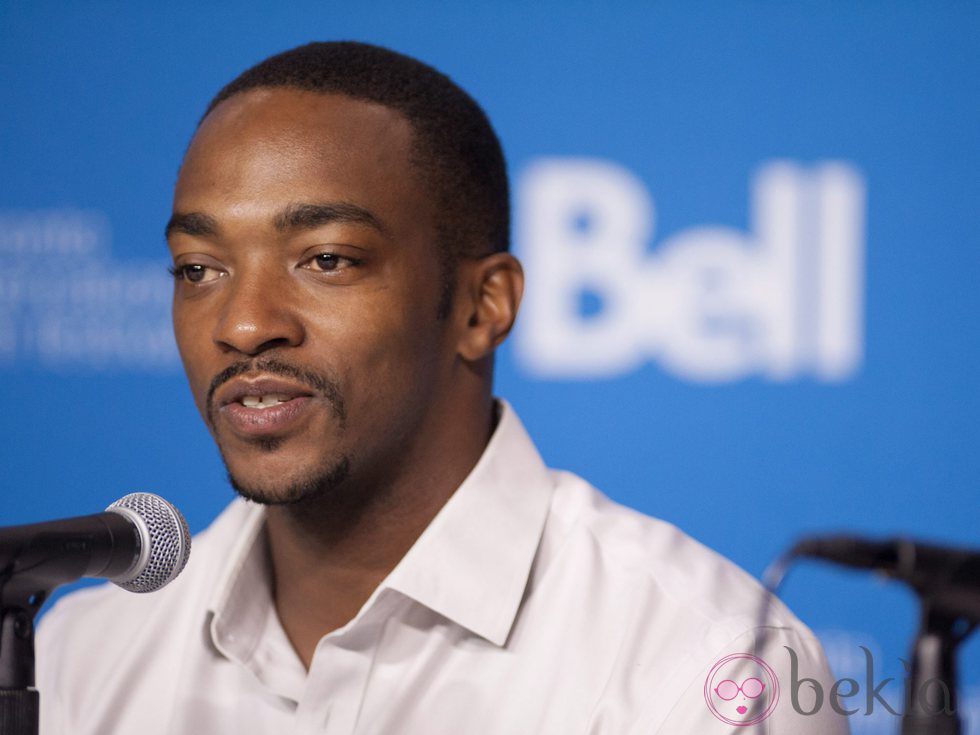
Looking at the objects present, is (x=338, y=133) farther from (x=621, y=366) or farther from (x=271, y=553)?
(x=621, y=366)

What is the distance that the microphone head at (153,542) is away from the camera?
4.24ft

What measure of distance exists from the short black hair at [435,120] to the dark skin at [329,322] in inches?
1.1

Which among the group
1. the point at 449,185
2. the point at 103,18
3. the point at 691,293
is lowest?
the point at 449,185

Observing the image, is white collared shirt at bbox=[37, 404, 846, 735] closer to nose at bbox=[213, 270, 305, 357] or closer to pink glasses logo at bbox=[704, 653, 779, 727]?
pink glasses logo at bbox=[704, 653, 779, 727]

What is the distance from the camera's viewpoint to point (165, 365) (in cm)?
327

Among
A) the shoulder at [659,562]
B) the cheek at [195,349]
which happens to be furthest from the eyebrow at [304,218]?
the shoulder at [659,562]

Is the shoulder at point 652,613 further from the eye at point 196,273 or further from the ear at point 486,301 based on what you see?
the eye at point 196,273

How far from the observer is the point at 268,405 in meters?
1.75

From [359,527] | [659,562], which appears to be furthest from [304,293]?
[659,562]

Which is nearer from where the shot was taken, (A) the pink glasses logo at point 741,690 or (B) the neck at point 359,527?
(A) the pink glasses logo at point 741,690

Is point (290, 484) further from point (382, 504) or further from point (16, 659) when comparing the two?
point (16, 659)

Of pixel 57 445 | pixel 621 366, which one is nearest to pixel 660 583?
pixel 621 366

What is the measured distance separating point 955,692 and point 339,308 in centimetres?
102

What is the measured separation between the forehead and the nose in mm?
116
